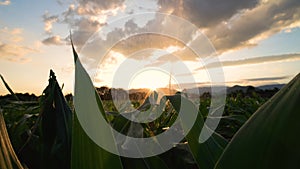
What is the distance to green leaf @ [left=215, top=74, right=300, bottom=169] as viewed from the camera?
8.5 inches

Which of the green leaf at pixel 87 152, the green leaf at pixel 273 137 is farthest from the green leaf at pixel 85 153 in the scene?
the green leaf at pixel 273 137

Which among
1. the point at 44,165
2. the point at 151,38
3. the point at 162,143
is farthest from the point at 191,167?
the point at 151,38

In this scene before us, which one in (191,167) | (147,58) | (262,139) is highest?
(147,58)

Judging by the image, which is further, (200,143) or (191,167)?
(191,167)

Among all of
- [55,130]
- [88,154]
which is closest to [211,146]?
[88,154]

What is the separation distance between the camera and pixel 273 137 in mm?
228

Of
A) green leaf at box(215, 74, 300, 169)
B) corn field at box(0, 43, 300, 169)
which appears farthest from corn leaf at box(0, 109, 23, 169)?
green leaf at box(215, 74, 300, 169)

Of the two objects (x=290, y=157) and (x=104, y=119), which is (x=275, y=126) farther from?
(x=104, y=119)

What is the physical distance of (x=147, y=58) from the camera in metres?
1.04

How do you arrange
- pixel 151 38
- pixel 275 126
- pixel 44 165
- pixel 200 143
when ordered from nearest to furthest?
1. pixel 275 126
2. pixel 200 143
3. pixel 44 165
4. pixel 151 38

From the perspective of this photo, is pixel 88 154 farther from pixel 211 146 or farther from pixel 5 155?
pixel 211 146

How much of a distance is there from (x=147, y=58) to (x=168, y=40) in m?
0.10

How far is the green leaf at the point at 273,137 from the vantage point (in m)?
0.22

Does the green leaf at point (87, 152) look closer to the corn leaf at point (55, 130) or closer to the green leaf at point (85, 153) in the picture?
the green leaf at point (85, 153)
